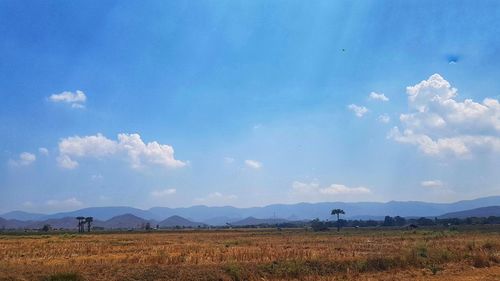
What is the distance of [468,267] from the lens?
26328 mm

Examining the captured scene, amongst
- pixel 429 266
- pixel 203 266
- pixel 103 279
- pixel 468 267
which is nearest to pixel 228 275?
pixel 203 266

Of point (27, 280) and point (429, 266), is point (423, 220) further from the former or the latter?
point (27, 280)

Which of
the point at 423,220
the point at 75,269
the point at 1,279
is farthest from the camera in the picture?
the point at 423,220

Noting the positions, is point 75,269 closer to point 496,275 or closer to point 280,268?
point 280,268

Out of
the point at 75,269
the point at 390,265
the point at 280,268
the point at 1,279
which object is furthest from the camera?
the point at 390,265

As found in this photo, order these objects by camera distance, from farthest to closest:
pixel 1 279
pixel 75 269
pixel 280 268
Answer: pixel 280 268 → pixel 75 269 → pixel 1 279

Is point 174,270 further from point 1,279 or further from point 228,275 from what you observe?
point 1,279

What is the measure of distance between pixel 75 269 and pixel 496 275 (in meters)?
18.5

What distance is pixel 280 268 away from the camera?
77.5 ft

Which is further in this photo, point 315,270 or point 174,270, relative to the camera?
point 315,270

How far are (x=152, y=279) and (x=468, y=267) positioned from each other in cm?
1617

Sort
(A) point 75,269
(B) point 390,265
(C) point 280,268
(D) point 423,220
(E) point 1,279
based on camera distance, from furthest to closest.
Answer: (D) point 423,220 < (B) point 390,265 < (C) point 280,268 < (A) point 75,269 < (E) point 1,279

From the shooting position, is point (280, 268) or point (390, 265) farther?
point (390, 265)

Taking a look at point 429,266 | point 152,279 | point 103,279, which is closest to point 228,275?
point 152,279
